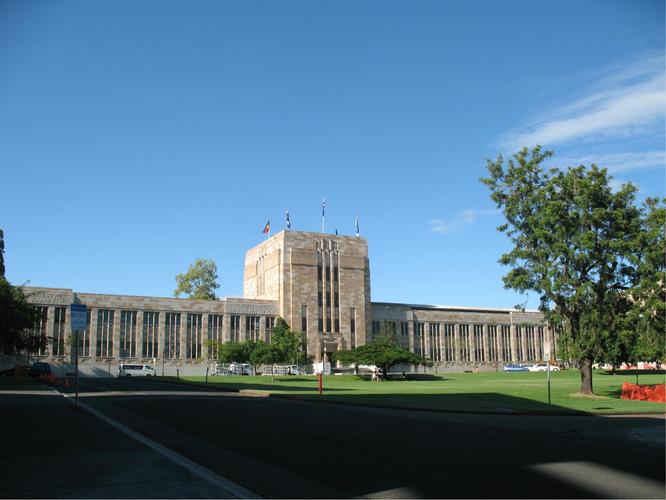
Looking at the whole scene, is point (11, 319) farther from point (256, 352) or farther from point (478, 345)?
point (478, 345)

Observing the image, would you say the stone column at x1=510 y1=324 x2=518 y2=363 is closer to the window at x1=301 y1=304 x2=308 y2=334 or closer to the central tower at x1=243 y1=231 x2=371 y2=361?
the central tower at x1=243 y1=231 x2=371 y2=361

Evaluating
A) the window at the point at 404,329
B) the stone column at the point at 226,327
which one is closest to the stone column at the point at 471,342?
the window at the point at 404,329

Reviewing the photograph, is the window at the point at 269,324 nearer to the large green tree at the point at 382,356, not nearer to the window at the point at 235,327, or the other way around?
the window at the point at 235,327

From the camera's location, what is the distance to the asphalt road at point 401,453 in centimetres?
840

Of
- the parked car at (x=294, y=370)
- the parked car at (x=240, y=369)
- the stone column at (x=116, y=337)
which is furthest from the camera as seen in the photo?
the parked car at (x=294, y=370)

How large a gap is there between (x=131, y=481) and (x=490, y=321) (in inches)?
4467

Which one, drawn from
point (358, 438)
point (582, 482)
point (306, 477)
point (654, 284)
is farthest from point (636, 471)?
point (654, 284)

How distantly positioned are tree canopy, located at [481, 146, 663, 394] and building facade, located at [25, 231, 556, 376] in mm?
52524

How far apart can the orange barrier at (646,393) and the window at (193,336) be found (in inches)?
2853

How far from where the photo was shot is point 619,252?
3155cm

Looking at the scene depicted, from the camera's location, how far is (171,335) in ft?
308

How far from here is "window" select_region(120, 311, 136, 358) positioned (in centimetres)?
9006

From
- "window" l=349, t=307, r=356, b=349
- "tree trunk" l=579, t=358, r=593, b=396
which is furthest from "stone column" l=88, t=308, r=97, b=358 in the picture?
"tree trunk" l=579, t=358, r=593, b=396

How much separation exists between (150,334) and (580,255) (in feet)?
240
